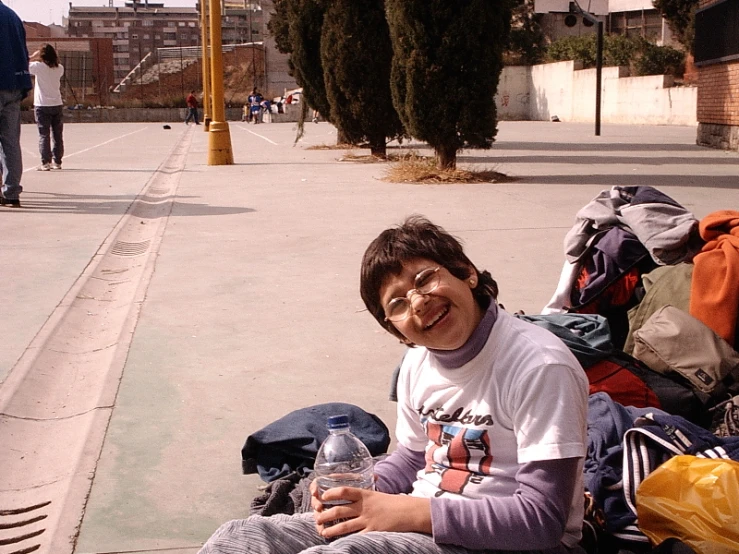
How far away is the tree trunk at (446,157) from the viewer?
13219 millimetres

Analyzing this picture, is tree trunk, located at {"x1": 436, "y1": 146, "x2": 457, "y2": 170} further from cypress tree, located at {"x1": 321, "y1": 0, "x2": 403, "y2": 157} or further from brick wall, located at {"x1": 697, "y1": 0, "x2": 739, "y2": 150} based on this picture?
brick wall, located at {"x1": 697, "y1": 0, "x2": 739, "y2": 150}

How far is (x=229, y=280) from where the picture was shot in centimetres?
639

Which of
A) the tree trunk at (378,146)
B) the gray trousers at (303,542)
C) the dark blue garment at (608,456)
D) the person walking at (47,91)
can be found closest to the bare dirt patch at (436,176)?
the tree trunk at (378,146)

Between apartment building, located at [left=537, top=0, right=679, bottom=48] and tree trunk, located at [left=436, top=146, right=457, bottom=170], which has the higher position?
apartment building, located at [left=537, top=0, right=679, bottom=48]

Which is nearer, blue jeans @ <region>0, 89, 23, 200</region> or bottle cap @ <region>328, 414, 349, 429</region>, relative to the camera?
bottle cap @ <region>328, 414, 349, 429</region>

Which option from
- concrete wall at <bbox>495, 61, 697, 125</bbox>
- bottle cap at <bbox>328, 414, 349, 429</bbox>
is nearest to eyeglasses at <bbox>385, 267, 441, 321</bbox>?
bottle cap at <bbox>328, 414, 349, 429</bbox>

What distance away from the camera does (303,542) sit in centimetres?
218

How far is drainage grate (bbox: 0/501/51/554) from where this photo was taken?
2.88m

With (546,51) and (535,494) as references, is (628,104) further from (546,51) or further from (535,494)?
(535,494)

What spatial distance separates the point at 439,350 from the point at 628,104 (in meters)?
37.5

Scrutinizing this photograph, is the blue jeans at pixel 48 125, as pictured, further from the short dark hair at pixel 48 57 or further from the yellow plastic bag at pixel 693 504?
the yellow plastic bag at pixel 693 504

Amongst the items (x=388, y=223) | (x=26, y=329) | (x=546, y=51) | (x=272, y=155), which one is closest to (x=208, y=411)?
(x=26, y=329)

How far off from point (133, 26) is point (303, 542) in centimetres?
15398

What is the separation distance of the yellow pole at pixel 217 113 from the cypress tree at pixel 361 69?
2041 millimetres
